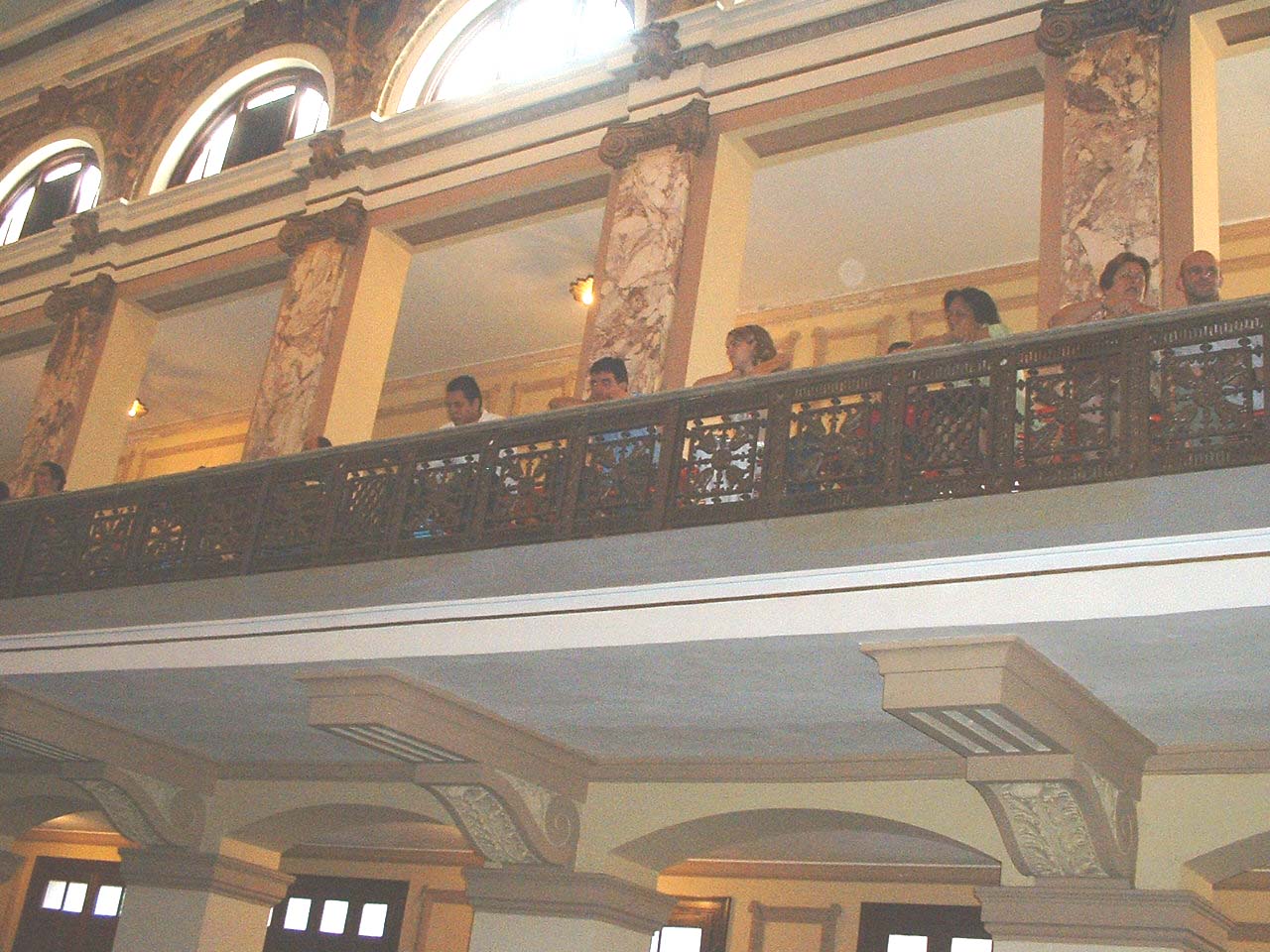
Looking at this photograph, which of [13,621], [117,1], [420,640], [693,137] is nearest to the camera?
[420,640]

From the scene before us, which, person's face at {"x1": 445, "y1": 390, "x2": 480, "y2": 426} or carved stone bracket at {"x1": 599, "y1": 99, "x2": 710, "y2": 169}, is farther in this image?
carved stone bracket at {"x1": 599, "y1": 99, "x2": 710, "y2": 169}

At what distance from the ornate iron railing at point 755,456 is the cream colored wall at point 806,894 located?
6.31m

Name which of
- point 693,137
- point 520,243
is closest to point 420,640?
point 693,137

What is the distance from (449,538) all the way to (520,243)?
7022 mm

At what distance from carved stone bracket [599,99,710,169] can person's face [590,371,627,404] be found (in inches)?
123

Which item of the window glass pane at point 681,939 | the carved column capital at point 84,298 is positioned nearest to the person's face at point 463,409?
the window glass pane at point 681,939

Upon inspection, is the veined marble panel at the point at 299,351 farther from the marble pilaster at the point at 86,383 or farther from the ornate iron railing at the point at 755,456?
the ornate iron railing at the point at 755,456

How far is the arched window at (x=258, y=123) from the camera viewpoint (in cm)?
1509

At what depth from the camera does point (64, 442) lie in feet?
48.1

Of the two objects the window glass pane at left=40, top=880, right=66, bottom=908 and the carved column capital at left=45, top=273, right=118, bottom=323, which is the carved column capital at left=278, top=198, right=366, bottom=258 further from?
the window glass pane at left=40, top=880, right=66, bottom=908

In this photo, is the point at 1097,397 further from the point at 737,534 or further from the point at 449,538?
the point at 449,538

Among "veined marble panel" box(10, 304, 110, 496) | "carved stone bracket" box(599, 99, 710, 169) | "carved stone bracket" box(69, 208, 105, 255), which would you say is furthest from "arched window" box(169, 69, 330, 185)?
"carved stone bracket" box(599, 99, 710, 169)

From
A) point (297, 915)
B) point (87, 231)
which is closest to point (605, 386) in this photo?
point (87, 231)

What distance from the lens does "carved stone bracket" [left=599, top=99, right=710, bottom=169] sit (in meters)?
11.7
